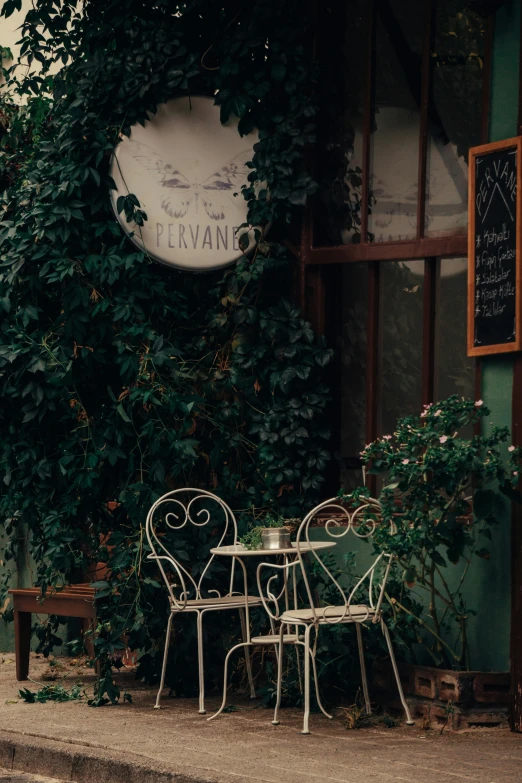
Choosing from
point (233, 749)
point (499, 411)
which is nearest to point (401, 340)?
point (499, 411)

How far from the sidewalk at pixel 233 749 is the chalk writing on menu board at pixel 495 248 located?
6.32 ft

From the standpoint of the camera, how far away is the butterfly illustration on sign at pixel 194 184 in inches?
316

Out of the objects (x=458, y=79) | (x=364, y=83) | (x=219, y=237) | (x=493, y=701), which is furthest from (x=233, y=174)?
(x=493, y=701)

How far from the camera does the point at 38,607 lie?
855 cm

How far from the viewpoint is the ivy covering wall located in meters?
7.79

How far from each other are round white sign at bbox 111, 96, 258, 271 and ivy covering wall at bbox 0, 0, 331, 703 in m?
0.10

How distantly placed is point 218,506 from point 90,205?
1.89m

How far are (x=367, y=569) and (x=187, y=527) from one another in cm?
108

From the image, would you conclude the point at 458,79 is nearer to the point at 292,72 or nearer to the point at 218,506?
the point at 292,72

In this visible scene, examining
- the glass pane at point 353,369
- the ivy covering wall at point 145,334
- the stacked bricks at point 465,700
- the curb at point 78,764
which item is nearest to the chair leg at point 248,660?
the ivy covering wall at point 145,334

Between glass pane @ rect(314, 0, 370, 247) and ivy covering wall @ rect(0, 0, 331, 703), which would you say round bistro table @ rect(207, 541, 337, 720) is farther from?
glass pane @ rect(314, 0, 370, 247)

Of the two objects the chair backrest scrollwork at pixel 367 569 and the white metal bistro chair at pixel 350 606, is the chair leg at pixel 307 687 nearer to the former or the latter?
the white metal bistro chair at pixel 350 606

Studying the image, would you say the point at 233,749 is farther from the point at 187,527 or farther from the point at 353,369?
the point at 353,369

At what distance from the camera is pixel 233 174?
8078mm
